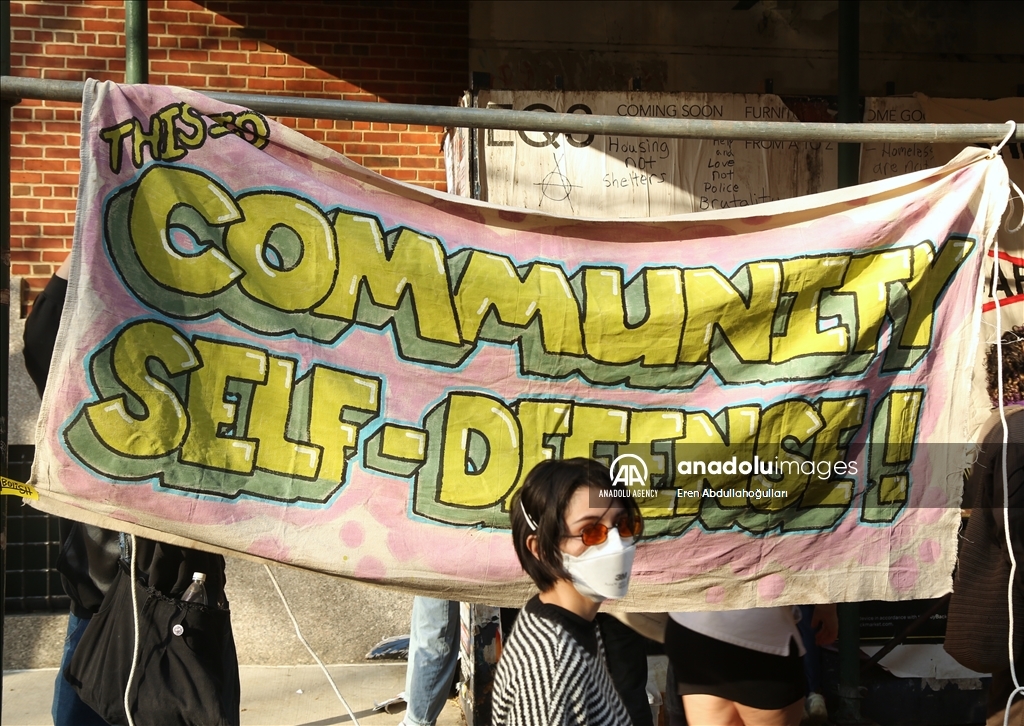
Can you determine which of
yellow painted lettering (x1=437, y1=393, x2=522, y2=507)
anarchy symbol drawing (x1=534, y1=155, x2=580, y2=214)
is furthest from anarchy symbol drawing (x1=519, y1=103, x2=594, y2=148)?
yellow painted lettering (x1=437, y1=393, x2=522, y2=507)

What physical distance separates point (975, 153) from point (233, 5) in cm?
491

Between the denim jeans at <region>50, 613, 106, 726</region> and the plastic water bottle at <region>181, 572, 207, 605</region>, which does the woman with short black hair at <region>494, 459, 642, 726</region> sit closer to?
the plastic water bottle at <region>181, 572, 207, 605</region>

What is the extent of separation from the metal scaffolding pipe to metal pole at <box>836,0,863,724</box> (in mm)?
1769

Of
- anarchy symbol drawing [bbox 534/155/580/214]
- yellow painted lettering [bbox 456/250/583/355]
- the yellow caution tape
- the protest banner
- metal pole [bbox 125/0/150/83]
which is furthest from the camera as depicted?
anarchy symbol drawing [bbox 534/155/580/214]

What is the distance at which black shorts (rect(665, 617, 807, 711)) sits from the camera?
3.30 m

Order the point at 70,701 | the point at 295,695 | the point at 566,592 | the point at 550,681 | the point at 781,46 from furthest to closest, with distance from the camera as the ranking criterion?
the point at 781,46 < the point at 295,695 < the point at 70,701 < the point at 566,592 < the point at 550,681

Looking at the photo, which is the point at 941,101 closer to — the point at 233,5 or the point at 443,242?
the point at 443,242

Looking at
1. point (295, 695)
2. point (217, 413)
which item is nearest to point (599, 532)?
point (217, 413)

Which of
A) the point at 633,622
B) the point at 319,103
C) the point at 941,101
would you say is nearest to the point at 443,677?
the point at 633,622

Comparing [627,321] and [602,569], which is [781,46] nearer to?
[627,321]

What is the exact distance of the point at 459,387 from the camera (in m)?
2.95

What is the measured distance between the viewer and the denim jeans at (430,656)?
4.48 m

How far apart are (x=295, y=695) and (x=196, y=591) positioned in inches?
109

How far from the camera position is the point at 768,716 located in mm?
3297
